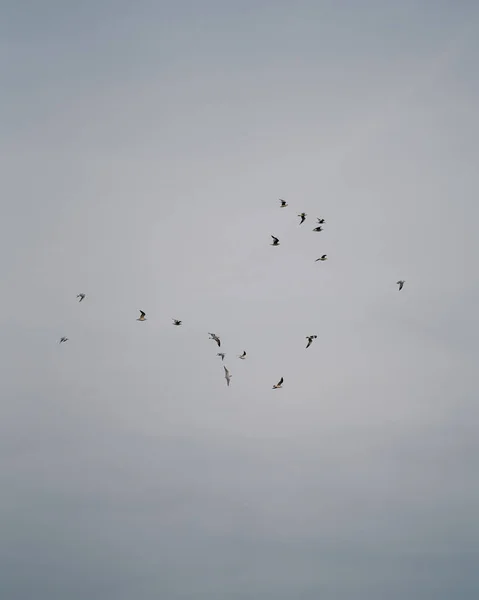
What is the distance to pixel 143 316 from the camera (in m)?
99.4

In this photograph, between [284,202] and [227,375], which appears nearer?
[227,375]

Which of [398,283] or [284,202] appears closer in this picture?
[284,202]

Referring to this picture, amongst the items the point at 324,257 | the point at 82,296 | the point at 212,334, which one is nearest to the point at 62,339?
the point at 82,296

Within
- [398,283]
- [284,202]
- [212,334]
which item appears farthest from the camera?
[398,283]

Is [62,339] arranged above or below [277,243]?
below

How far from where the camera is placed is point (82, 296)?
9944 centimetres

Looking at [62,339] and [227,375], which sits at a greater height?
[62,339]

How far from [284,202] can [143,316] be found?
27814mm

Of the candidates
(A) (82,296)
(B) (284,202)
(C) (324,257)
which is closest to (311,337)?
(C) (324,257)

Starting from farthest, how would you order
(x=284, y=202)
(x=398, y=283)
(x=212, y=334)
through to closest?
(x=398, y=283) < (x=284, y=202) < (x=212, y=334)

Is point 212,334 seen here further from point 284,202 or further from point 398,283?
point 398,283

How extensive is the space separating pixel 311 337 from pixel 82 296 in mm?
36486

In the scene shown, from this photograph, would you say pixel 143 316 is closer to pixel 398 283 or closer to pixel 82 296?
pixel 82 296

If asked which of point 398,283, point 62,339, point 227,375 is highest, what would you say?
point 398,283
